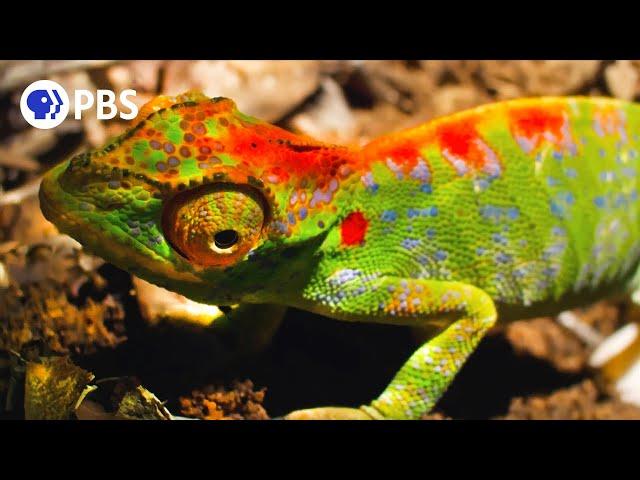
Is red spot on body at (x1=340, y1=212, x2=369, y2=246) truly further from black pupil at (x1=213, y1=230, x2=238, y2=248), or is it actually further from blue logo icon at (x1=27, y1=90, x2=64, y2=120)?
blue logo icon at (x1=27, y1=90, x2=64, y2=120)

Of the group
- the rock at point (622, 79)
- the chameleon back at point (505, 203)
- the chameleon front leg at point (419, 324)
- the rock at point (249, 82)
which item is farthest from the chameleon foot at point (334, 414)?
the rock at point (622, 79)

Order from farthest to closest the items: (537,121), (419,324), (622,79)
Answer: (622,79) < (537,121) < (419,324)

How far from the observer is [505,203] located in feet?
6.72

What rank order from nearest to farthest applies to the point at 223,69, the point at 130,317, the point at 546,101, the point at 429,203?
the point at 130,317, the point at 429,203, the point at 546,101, the point at 223,69

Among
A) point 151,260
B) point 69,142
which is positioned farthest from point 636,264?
point 69,142

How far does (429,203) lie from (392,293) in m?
0.26

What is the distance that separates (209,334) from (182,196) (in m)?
0.56

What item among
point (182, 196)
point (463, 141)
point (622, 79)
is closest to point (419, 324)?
point (463, 141)

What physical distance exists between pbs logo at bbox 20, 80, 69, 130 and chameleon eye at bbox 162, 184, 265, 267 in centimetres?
36

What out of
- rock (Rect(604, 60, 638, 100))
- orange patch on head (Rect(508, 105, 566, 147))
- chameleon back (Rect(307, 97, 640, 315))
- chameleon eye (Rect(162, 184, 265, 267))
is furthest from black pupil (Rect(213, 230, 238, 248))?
rock (Rect(604, 60, 638, 100))

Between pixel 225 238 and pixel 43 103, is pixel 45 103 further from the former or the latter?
pixel 225 238

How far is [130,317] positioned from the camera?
1817mm

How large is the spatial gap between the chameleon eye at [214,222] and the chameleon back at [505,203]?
0.28m

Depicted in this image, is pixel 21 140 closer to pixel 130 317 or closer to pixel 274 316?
pixel 130 317
